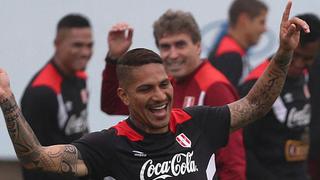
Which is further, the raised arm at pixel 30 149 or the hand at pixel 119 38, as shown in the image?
the hand at pixel 119 38

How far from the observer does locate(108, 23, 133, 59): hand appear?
5.68m

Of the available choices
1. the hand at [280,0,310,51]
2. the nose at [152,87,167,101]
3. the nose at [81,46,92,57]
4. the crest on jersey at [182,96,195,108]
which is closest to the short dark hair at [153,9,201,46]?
the crest on jersey at [182,96,195,108]

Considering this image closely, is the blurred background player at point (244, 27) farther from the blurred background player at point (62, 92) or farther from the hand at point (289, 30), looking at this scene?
the hand at point (289, 30)

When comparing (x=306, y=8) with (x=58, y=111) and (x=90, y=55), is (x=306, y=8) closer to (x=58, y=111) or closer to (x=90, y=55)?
(x=90, y=55)

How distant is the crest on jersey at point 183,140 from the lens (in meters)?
4.88

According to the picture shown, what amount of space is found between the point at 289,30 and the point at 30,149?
134cm

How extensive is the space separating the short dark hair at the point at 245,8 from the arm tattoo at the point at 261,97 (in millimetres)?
3530

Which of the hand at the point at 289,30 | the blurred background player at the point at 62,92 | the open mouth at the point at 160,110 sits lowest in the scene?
the blurred background player at the point at 62,92

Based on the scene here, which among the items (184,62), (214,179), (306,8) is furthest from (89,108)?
(214,179)

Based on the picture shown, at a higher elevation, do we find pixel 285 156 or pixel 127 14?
pixel 127 14

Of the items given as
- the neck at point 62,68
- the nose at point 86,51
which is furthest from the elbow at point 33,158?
the nose at point 86,51

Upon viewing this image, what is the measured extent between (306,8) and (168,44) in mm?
2512

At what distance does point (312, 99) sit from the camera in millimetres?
6512

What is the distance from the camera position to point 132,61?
4.86m
